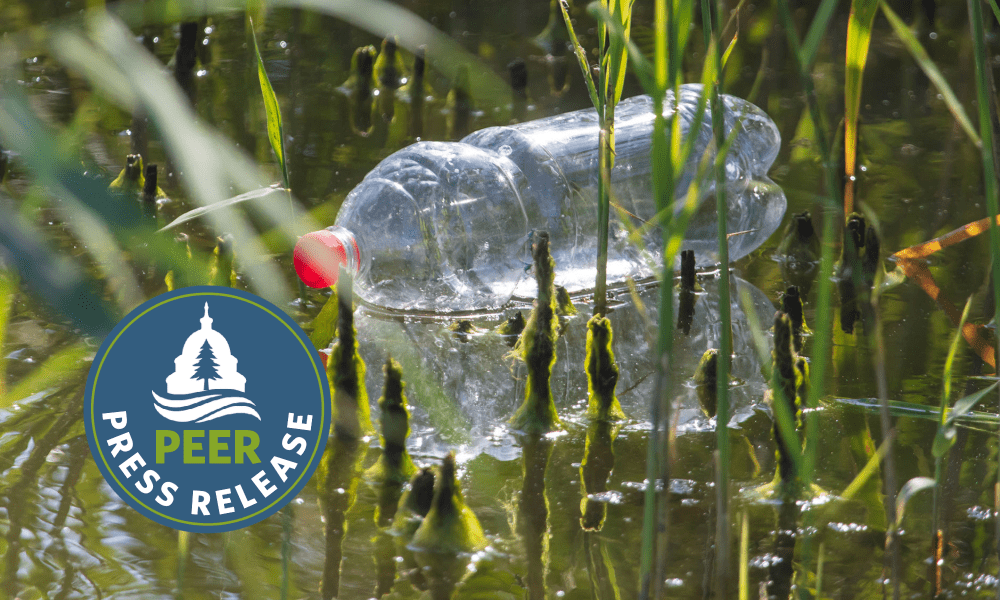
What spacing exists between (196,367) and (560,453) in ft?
3.26

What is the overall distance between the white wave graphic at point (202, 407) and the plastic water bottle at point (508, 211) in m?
0.91

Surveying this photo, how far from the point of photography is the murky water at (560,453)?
1.46 m

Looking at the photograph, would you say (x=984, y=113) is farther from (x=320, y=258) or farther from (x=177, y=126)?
(x=320, y=258)

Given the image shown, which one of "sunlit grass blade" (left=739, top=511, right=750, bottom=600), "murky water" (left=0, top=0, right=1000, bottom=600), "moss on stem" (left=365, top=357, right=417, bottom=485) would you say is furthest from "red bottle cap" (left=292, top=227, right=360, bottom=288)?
"sunlit grass blade" (left=739, top=511, right=750, bottom=600)

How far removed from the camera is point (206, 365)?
1.09 m

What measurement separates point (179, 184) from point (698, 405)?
6.34 ft

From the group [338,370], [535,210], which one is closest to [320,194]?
[535,210]

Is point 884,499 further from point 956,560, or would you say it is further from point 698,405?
point 698,405

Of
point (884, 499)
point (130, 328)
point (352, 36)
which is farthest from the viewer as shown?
point (352, 36)

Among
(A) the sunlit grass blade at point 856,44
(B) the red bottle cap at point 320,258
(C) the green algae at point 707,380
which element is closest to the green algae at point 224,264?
(B) the red bottle cap at point 320,258

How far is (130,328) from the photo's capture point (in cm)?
109

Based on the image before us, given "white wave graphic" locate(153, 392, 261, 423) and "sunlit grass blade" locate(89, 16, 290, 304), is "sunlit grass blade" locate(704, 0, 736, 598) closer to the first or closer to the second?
"white wave graphic" locate(153, 392, 261, 423)

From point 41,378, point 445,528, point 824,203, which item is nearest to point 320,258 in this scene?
point 41,378

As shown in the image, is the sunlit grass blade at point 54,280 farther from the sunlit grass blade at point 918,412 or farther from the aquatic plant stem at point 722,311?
the sunlit grass blade at point 918,412
